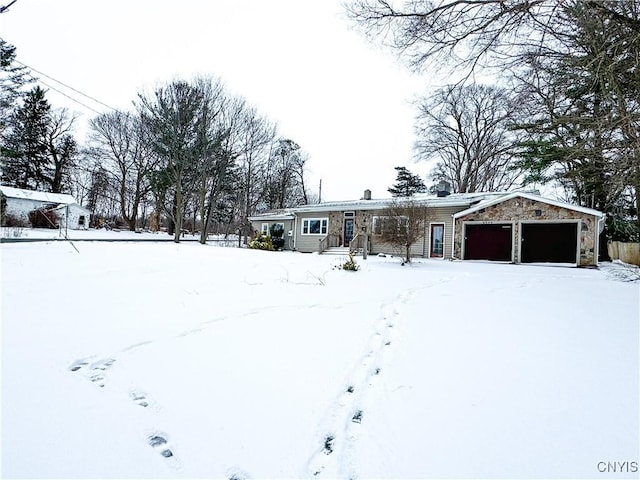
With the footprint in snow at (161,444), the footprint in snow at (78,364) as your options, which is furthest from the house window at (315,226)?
the footprint in snow at (161,444)

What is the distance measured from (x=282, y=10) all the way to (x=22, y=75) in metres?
18.9

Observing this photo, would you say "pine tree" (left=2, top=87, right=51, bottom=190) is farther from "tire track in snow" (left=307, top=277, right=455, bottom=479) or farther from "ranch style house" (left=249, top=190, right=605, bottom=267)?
"tire track in snow" (left=307, top=277, right=455, bottom=479)

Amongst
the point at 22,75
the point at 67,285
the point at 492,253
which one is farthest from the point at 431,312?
the point at 22,75

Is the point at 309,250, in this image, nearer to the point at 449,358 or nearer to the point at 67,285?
the point at 67,285

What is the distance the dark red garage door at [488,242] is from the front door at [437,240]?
113 cm

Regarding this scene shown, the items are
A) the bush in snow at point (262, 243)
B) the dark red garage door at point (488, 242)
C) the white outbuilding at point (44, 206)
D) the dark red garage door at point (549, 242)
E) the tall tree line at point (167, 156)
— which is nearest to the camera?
the dark red garage door at point (549, 242)

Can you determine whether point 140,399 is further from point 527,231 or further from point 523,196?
point 527,231

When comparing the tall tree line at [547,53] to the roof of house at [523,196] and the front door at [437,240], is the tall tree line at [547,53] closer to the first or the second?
the roof of house at [523,196]

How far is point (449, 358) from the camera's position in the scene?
296 centimetres

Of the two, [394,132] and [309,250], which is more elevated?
[394,132]

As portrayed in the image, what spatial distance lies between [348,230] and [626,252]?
12.5m

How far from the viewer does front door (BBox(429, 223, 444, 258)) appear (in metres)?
15.2

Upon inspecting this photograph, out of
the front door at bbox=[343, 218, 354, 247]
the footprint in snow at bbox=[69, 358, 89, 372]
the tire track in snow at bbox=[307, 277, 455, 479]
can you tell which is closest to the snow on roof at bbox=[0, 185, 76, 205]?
the front door at bbox=[343, 218, 354, 247]

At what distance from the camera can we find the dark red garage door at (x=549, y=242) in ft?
41.7
